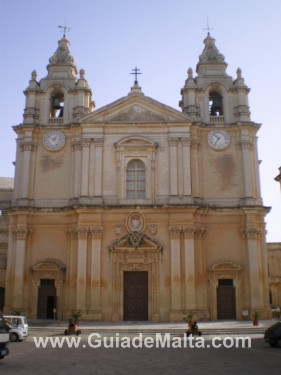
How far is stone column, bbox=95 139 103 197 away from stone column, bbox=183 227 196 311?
620 cm

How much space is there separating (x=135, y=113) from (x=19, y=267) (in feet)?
42.4

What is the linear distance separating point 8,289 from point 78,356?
15431 millimetres

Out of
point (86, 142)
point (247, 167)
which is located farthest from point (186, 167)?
point (86, 142)

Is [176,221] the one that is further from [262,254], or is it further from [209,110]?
[209,110]

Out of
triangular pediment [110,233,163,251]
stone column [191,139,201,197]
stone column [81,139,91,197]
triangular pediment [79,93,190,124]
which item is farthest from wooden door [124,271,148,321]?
triangular pediment [79,93,190,124]

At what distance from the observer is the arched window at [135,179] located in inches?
1155

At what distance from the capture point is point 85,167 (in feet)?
96.1

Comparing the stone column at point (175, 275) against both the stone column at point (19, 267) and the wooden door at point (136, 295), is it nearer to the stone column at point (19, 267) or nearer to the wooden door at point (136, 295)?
the wooden door at point (136, 295)

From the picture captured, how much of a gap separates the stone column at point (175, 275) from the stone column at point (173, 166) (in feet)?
8.86

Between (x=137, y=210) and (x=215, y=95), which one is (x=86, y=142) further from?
(x=215, y=95)

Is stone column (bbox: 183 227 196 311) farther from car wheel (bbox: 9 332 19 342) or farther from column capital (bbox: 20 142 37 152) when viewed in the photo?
column capital (bbox: 20 142 37 152)

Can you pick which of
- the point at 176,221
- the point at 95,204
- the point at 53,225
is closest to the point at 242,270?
the point at 176,221

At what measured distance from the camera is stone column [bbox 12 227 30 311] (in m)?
27.6

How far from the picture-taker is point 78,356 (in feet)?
46.5
